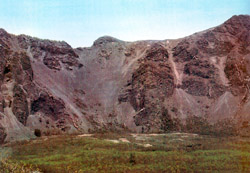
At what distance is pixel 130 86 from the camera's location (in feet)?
247

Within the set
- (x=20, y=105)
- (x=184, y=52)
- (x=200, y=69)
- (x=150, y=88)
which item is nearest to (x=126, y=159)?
(x=20, y=105)

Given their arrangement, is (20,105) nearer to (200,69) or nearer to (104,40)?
(200,69)

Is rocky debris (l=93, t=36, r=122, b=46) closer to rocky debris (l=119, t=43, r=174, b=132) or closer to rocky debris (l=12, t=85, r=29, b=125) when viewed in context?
rocky debris (l=119, t=43, r=174, b=132)

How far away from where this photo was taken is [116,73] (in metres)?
83.4

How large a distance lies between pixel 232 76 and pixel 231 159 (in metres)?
48.7

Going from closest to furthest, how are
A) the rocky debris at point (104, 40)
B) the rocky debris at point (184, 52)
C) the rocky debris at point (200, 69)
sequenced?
the rocky debris at point (200, 69) < the rocky debris at point (184, 52) < the rocky debris at point (104, 40)

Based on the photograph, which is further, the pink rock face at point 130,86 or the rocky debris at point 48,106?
the rocky debris at point 48,106

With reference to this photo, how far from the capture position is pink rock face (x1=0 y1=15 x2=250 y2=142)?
5759 cm

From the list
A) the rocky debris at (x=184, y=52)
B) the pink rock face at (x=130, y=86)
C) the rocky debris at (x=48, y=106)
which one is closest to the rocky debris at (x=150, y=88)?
the pink rock face at (x=130, y=86)

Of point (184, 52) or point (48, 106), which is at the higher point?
point (184, 52)

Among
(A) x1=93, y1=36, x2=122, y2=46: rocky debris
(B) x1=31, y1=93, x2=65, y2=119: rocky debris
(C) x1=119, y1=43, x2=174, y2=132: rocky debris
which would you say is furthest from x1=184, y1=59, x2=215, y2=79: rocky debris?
(A) x1=93, y1=36, x2=122, y2=46: rocky debris

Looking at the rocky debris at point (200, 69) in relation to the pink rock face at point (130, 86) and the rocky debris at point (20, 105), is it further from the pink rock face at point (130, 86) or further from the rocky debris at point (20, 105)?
the rocky debris at point (20, 105)

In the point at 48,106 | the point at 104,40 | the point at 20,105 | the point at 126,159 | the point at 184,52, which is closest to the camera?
the point at 126,159

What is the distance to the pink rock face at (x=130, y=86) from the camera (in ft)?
189
